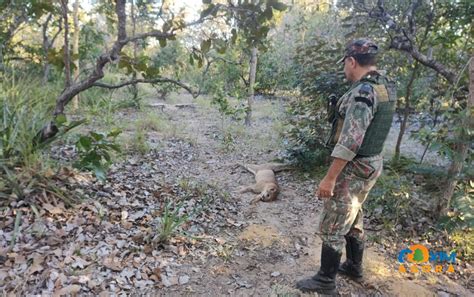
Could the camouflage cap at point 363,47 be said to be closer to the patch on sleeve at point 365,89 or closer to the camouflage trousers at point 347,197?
the patch on sleeve at point 365,89

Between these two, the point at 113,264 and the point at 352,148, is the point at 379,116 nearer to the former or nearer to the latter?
the point at 352,148

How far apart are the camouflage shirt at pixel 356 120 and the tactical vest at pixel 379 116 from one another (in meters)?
0.05

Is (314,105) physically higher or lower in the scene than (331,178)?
higher

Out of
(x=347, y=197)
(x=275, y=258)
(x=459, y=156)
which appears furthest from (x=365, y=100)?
(x=275, y=258)

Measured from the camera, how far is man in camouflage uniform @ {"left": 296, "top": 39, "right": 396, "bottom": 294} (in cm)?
215

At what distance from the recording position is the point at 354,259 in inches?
106

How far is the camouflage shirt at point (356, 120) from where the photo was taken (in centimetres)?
213

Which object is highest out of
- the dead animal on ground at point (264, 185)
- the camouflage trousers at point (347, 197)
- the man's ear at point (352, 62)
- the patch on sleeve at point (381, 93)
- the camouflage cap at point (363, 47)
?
the camouflage cap at point (363, 47)

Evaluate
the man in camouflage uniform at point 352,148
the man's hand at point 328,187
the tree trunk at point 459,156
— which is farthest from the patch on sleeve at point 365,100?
the tree trunk at point 459,156

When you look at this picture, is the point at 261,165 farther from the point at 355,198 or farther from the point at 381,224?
the point at 355,198

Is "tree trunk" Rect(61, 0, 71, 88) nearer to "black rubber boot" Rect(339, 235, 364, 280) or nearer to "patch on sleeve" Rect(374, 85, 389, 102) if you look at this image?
"patch on sleeve" Rect(374, 85, 389, 102)

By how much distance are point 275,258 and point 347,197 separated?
1032 mm

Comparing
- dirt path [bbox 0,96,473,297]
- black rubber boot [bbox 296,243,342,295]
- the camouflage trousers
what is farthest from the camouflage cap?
dirt path [bbox 0,96,473,297]

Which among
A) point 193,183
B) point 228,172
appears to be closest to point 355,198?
point 193,183
